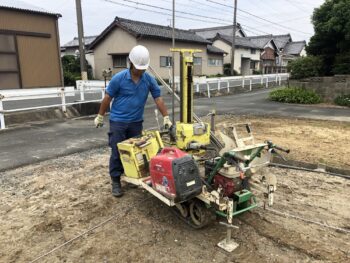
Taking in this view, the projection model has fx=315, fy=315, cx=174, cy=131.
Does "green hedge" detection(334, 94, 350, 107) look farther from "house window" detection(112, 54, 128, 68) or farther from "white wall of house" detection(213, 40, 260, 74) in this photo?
"white wall of house" detection(213, 40, 260, 74)

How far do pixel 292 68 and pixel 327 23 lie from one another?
223 centimetres

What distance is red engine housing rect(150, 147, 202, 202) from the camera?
2654 millimetres

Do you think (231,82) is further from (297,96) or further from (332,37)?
(332,37)

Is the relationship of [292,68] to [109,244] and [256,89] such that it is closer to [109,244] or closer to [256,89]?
[256,89]

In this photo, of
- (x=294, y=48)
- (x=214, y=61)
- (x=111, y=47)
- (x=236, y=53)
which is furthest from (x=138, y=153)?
(x=294, y=48)

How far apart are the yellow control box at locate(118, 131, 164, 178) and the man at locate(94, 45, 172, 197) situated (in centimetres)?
26

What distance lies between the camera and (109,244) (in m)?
2.77

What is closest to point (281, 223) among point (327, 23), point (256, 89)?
point (327, 23)

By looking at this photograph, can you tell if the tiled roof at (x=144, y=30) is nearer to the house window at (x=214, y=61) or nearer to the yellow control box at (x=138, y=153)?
the house window at (x=214, y=61)

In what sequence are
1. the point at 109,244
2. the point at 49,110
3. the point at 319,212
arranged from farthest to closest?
the point at 49,110, the point at 319,212, the point at 109,244

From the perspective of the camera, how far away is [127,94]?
3.55 meters

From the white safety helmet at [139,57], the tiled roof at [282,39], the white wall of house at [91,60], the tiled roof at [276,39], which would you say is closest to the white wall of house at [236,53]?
the tiled roof at [276,39]

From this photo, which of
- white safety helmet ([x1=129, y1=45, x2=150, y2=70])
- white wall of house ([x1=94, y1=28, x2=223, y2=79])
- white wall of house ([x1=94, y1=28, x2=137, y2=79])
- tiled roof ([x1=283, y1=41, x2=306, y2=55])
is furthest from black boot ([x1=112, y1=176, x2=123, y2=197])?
tiled roof ([x1=283, y1=41, x2=306, y2=55])

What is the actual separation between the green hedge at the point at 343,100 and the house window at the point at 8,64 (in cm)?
1396
